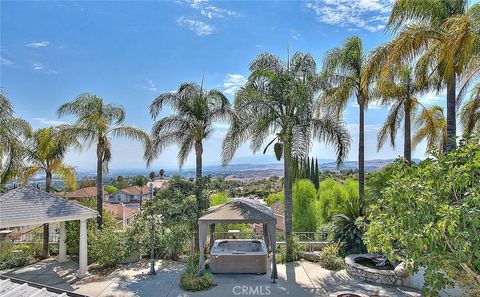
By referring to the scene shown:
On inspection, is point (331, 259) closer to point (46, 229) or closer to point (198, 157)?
point (198, 157)

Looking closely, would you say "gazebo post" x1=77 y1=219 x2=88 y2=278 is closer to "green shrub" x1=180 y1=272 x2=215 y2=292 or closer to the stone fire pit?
"green shrub" x1=180 y1=272 x2=215 y2=292

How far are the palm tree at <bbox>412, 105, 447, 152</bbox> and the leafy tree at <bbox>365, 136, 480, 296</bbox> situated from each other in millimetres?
10459

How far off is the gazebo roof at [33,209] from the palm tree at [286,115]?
6.35 meters

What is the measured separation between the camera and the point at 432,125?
15.7 metres

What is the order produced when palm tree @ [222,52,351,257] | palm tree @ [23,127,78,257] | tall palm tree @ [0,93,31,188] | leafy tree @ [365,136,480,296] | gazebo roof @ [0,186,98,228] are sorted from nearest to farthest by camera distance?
leafy tree @ [365,136,480,296]
gazebo roof @ [0,186,98,228]
tall palm tree @ [0,93,31,188]
palm tree @ [222,52,351,257]
palm tree @ [23,127,78,257]

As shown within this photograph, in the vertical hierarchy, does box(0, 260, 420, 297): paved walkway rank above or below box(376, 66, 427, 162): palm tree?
below

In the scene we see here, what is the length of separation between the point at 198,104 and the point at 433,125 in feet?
37.3

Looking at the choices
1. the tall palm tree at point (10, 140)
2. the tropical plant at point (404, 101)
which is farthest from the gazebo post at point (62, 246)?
the tropical plant at point (404, 101)

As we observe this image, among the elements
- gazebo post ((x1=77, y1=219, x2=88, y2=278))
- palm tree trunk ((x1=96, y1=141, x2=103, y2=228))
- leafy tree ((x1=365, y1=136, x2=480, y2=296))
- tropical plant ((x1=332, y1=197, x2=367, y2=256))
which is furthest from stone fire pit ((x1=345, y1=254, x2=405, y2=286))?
palm tree trunk ((x1=96, y1=141, x2=103, y2=228))

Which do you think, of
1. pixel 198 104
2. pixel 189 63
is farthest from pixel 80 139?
pixel 189 63

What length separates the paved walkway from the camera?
9602 millimetres

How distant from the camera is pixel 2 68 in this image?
42.7 ft

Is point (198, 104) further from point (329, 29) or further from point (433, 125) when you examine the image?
point (433, 125)

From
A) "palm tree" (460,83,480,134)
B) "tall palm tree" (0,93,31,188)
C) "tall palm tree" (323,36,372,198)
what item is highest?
"tall palm tree" (323,36,372,198)
